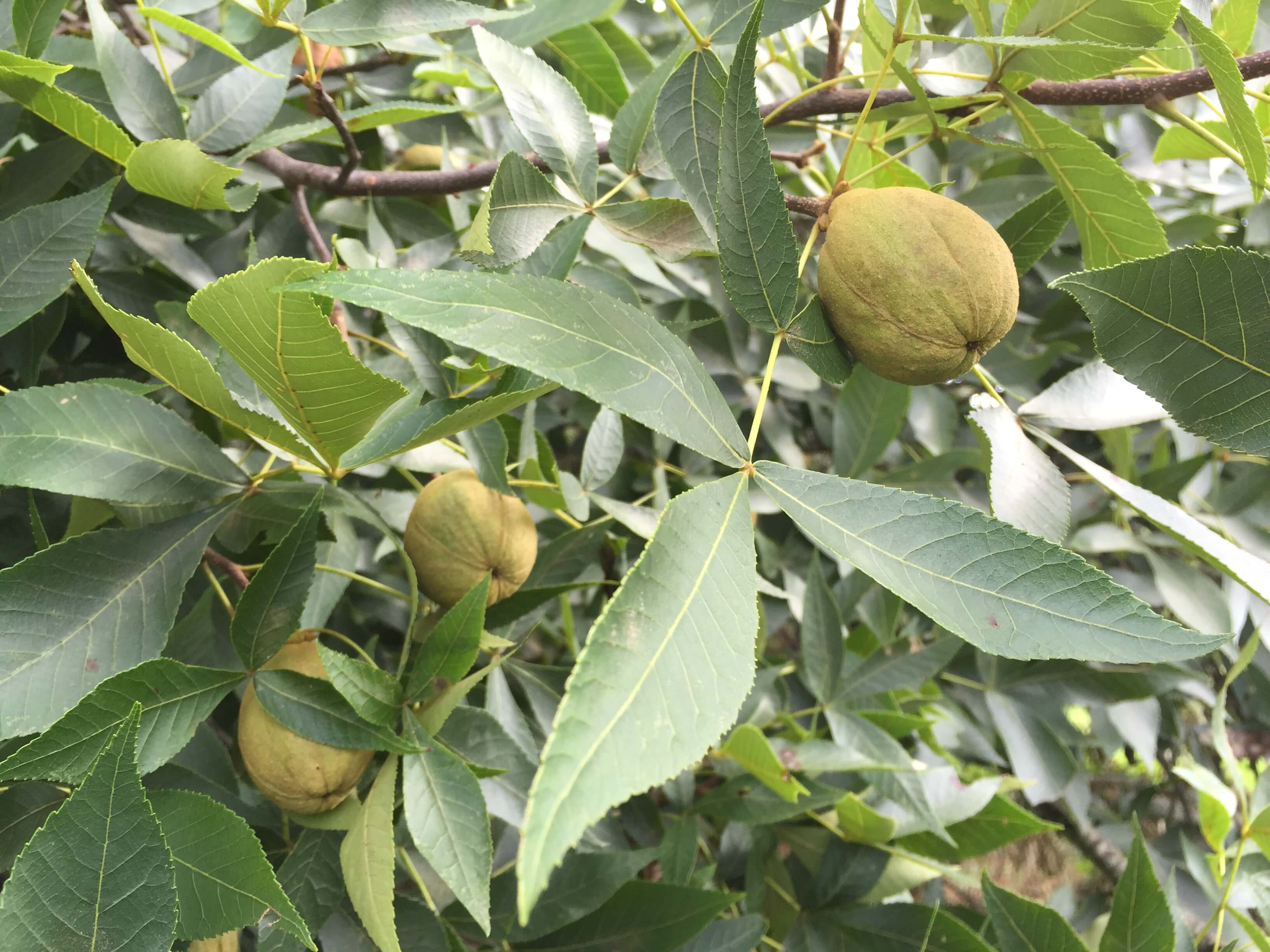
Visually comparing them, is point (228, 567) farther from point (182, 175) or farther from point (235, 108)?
point (235, 108)

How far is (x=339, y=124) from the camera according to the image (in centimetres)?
83

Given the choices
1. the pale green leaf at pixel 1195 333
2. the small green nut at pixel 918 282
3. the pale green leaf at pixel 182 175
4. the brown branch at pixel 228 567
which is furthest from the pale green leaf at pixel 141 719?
the pale green leaf at pixel 1195 333

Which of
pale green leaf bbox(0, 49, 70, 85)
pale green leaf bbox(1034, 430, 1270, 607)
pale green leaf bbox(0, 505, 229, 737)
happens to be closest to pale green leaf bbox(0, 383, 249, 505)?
pale green leaf bbox(0, 505, 229, 737)

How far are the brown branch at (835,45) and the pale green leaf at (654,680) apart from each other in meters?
0.51

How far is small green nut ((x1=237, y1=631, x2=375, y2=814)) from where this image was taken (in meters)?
0.67

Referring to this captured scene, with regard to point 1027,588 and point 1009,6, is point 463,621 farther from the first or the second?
point 1009,6

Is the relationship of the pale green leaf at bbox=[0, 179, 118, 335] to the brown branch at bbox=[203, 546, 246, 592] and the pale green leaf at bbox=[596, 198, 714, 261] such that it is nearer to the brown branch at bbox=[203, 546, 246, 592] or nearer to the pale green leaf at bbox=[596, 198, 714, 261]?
the brown branch at bbox=[203, 546, 246, 592]

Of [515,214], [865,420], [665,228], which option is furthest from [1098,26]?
[865,420]

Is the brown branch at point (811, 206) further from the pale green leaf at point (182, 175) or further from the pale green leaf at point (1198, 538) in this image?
the pale green leaf at point (182, 175)

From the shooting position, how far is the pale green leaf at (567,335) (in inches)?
17.3

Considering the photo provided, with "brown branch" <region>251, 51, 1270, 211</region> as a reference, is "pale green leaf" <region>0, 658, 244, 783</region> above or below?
below

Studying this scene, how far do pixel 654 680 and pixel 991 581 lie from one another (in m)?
0.22

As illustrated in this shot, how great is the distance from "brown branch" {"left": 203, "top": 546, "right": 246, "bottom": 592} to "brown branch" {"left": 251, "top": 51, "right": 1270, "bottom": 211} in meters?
0.42

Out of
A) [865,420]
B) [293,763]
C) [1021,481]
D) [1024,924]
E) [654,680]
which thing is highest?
[654,680]
